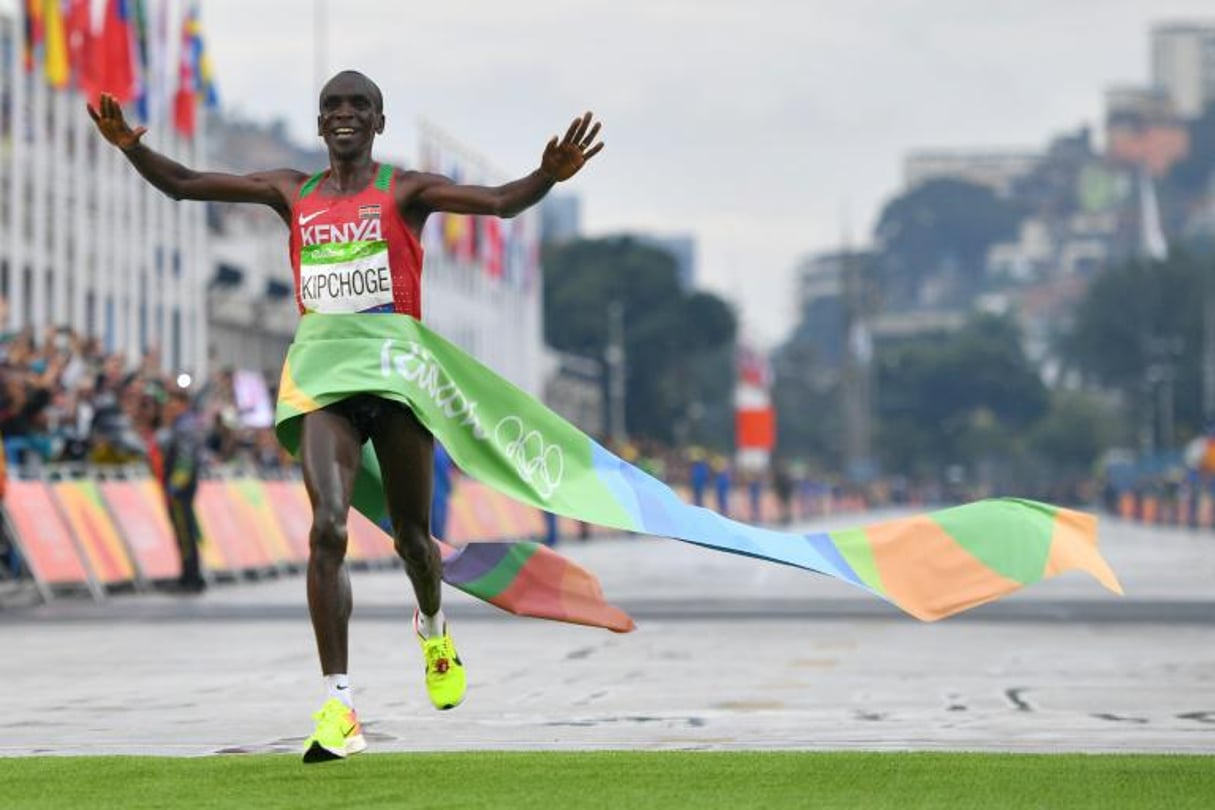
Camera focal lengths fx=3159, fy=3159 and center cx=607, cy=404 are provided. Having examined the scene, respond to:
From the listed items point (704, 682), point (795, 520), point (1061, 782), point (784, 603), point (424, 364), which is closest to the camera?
point (1061, 782)

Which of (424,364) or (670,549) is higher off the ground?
(424,364)

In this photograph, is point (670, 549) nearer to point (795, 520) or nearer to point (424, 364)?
point (424, 364)

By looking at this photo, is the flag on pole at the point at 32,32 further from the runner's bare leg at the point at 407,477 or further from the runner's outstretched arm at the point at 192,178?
the runner's bare leg at the point at 407,477

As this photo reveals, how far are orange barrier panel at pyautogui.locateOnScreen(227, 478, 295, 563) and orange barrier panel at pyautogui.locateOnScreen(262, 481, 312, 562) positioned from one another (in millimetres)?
154

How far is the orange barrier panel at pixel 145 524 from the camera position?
2539 centimetres

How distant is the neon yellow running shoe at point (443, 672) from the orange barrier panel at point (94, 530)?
13.8m

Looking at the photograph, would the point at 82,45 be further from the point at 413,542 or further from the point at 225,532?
the point at 413,542

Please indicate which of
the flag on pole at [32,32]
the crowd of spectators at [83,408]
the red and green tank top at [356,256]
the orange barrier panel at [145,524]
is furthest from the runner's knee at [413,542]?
the flag on pole at [32,32]

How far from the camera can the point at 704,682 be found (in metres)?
14.6

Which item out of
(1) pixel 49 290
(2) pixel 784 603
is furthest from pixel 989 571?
(1) pixel 49 290

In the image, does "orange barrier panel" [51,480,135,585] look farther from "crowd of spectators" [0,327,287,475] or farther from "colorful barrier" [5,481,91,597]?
"crowd of spectators" [0,327,287,475]

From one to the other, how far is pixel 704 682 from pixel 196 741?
390 centimetres

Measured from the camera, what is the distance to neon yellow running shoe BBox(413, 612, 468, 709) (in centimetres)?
1056

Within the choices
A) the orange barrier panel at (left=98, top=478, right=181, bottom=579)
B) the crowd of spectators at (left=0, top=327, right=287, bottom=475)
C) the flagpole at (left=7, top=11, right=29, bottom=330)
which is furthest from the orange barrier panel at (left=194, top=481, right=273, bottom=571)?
the flagpole at (left=7, top=11, right=29, bottom=330)
